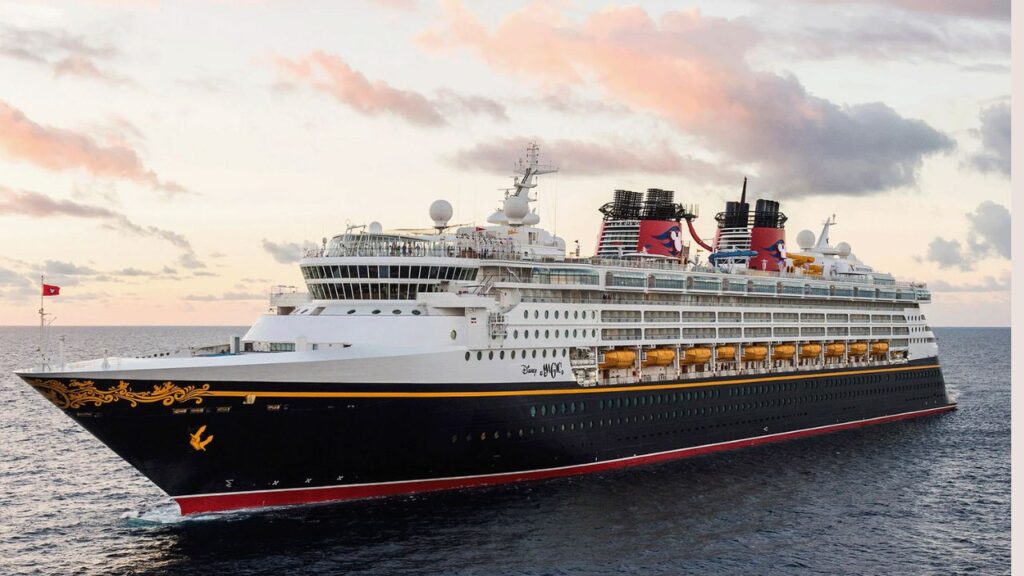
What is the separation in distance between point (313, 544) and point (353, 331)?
945 centimetres

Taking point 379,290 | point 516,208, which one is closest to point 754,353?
point 516,208

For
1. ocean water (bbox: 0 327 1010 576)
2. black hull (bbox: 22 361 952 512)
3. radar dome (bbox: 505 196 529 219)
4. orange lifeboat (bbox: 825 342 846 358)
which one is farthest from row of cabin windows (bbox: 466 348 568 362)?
orange lifeboat (bbox: 825 342 846 358)

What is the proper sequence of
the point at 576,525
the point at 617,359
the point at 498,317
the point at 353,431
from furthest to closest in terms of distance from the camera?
the point at 617,359 < the point at 498,317 < the point at 576,525 < the point at 353,431

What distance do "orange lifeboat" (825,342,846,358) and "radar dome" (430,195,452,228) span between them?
98.1ft

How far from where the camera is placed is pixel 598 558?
32.3 meters

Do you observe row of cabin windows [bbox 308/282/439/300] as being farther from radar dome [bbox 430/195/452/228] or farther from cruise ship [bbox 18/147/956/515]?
radar dome [bbox 430/195/452/228]

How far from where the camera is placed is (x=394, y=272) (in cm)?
4012

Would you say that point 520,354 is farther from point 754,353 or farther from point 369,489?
point 754,353

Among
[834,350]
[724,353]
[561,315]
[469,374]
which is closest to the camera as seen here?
[469,374]

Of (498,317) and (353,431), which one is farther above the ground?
(498,317)

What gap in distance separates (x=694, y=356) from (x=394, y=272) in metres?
18.8

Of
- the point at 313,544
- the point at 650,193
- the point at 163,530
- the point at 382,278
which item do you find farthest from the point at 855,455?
the point at 163,530

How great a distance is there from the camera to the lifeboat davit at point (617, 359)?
44.8m

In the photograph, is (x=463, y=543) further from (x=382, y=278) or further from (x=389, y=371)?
(x=382, y=278)
